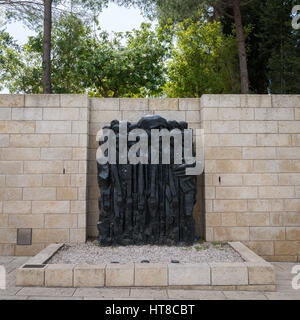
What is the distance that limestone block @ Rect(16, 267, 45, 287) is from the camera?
152 inches

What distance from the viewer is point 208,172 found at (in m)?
5.64

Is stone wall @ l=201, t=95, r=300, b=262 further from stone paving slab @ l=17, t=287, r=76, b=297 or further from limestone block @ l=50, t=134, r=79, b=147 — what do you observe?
stone paving slab @ l=17, t=287, r=76, b=297

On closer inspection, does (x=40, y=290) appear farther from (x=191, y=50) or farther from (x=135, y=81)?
(x=191, y=50)

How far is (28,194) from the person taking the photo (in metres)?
5.57

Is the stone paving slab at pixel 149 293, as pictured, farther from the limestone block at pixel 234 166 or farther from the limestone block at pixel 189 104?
the limestone block at pixel 189 104

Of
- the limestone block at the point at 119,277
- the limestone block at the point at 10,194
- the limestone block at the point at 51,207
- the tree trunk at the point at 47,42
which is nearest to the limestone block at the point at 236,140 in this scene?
the limestone block at the point at 119,277

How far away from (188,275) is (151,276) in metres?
0.47

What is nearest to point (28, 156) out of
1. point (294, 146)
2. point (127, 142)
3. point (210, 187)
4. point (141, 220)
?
point (127, 142)

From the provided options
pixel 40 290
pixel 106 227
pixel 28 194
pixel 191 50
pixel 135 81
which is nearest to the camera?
pixel 40 290

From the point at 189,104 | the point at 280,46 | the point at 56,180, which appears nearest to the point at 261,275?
the point at 189,104

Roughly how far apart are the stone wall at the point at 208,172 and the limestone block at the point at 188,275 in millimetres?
1658

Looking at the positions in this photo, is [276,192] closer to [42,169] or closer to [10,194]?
[42,169]

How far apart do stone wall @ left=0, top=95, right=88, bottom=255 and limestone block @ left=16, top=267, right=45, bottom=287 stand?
Result: 5.32 ft

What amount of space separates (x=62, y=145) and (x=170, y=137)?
2003mm
